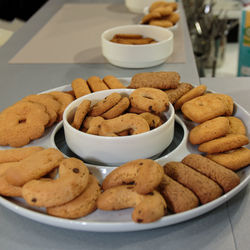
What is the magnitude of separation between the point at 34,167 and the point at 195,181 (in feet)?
0.64

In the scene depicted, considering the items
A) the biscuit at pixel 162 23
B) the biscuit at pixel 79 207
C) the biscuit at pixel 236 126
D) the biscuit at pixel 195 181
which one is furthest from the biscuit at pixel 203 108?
the biscuit at pixel 162 23

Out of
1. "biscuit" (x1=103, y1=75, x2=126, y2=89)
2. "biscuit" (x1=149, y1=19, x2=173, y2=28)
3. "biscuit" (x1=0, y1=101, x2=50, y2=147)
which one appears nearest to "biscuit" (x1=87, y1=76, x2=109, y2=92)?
A: "biscuit" (x1=103, y1=75, x2=126, y2=89)

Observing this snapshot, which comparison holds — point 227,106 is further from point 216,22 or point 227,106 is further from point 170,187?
point 216,22

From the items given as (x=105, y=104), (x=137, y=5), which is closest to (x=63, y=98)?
(x=105, y=104)

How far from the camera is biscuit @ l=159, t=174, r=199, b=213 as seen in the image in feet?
1.37

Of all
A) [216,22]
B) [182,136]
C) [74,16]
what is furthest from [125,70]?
[216,22]

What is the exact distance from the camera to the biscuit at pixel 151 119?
540mm

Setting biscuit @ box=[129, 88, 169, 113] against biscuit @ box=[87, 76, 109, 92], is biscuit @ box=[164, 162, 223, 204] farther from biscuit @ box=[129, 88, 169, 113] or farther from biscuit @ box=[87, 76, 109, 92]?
biscuit @ box=[87, 76, 109, 92]

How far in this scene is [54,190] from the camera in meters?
0.41

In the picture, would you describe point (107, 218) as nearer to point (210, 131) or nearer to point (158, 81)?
point (210, 131)

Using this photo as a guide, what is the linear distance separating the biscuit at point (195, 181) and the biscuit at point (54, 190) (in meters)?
0.11

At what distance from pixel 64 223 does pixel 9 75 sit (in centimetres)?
61

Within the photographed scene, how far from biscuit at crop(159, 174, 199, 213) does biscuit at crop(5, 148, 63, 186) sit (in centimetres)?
14

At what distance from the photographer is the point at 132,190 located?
1.37ft
